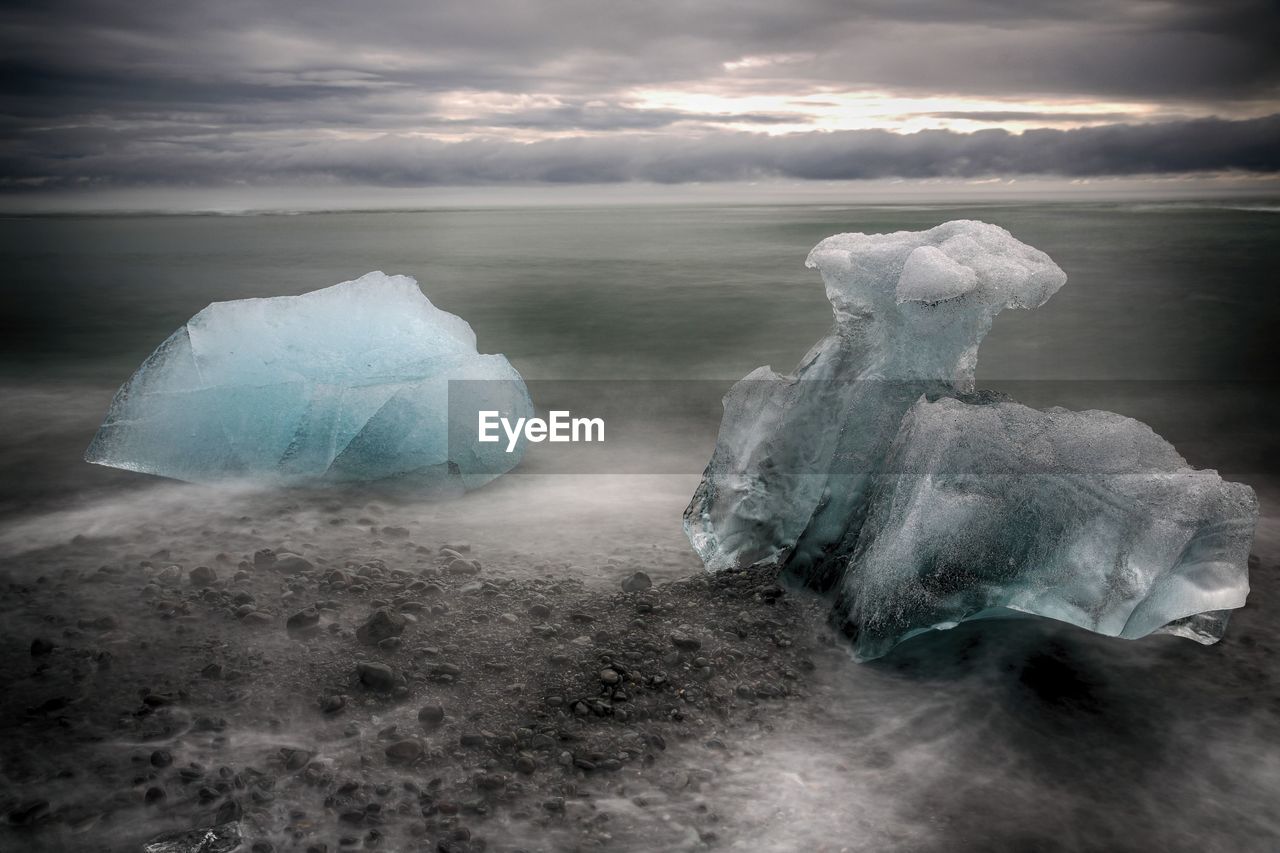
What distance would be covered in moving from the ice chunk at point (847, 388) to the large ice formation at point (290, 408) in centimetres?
217

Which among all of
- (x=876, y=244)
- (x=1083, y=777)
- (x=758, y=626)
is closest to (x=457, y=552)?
(x=758, y=626)

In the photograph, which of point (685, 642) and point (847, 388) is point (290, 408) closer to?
point (685, 642)

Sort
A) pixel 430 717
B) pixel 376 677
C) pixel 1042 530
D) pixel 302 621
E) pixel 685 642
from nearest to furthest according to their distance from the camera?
1. pixel 430 717
2. pixel 376 677
3. pixel 1042 530
4. pixel 685 642
5. pixel 302 621

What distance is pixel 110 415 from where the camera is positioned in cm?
695

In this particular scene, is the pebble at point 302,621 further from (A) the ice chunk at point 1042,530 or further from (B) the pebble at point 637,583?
(A) the ice chunk at point 1042,530

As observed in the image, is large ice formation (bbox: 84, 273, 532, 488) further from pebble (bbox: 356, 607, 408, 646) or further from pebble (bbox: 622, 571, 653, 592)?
pebble (bbox: 356, 607, 408, 646)

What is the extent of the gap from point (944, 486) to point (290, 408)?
444 cm

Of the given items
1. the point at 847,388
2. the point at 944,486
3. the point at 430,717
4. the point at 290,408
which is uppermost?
the point at 847,388

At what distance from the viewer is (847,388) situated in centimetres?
536

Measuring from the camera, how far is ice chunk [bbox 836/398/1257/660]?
408cm

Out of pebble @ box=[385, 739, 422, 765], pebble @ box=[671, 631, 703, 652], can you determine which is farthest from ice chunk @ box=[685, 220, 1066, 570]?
pebble @ box=[385, 739, 422, 765]

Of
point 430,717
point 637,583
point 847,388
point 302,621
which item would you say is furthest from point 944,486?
point 302,621

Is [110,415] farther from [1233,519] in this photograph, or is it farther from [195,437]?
[1233,519]

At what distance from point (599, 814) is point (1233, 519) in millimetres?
2742
